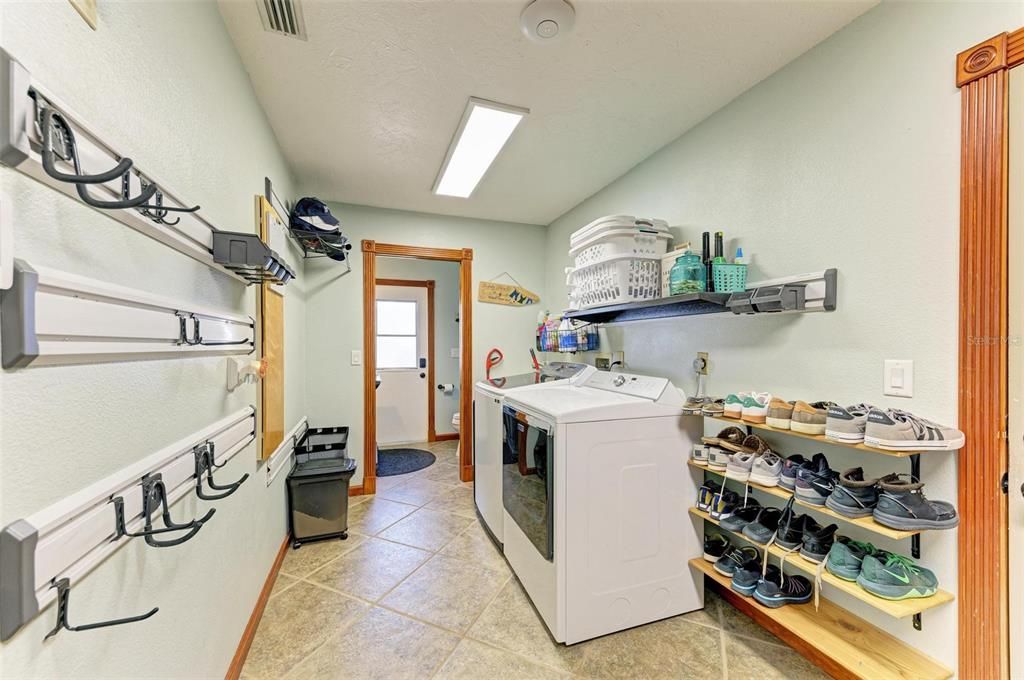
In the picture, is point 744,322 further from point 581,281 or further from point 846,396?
point 581,281

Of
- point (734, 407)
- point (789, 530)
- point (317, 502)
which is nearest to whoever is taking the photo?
point (789, 530)

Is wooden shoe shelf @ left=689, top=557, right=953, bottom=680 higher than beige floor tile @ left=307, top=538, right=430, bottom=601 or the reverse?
higher

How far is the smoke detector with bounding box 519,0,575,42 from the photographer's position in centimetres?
141

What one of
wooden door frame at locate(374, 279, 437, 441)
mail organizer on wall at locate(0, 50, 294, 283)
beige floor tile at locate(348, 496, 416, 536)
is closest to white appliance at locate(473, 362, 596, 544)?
beige floor tile at locate(348, 496, 416, 536)

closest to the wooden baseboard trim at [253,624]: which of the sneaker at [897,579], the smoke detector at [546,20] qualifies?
the sneaker at [897,579]

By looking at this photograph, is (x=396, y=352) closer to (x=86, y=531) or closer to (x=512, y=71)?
(x=512, y=71)

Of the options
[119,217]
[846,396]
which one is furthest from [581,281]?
[119,217]

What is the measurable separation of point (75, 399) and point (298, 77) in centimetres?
166

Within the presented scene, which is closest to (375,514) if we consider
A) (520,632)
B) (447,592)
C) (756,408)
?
(447,592)

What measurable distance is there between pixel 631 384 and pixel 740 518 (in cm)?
76

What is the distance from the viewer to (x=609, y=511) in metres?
1.79

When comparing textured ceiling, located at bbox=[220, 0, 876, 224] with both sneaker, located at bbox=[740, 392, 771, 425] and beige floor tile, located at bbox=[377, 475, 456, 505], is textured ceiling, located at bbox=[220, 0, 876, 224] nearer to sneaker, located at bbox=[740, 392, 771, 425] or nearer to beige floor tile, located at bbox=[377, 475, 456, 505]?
sneaker, located at bbox=[740, 392, 771, 425]

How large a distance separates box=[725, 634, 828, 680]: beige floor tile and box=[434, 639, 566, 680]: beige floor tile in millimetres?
710

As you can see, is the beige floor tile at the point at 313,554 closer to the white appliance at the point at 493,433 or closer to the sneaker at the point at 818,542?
the white appliance at the point at 493,433
